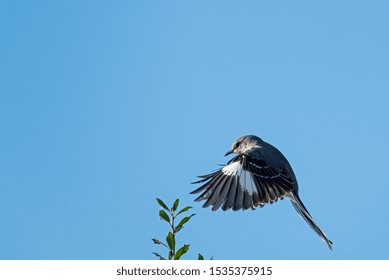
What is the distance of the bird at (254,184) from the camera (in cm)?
781

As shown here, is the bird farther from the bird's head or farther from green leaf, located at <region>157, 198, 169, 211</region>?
green leaf, located at <region>157, 198, 169, 211</region>

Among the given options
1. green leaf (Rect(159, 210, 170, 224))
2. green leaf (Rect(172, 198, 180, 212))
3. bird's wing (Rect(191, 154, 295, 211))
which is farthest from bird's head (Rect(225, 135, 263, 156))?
green leaf (Rect(159, 210, 170, 224))

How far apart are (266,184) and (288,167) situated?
3.14 feet

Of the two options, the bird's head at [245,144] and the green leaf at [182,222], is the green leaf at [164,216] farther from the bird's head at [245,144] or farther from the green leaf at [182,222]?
the bird's head at [245,144]

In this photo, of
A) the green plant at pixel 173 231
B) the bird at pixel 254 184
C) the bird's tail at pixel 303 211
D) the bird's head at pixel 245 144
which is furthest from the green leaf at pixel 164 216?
the bird's head at pixel 245 144

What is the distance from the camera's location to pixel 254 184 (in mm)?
8219

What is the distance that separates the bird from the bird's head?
1.18 feet

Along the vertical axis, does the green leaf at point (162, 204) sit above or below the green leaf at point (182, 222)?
above

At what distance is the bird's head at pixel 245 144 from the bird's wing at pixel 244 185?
826 mm

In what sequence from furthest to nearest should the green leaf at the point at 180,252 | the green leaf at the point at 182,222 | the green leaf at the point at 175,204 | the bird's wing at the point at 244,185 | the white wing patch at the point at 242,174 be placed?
the white wing patch at the point at 242,174
the bird's wing at the point at 244,185
the green leaf at the point at 175,204
the green leaf at the point at 182,222
the green leaf at the point at 180,252

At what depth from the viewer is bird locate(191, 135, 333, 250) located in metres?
7.81

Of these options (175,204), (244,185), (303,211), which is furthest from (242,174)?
(175,204)

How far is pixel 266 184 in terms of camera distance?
833cm

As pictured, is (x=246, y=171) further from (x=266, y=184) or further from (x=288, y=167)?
(x=288, y=167)
